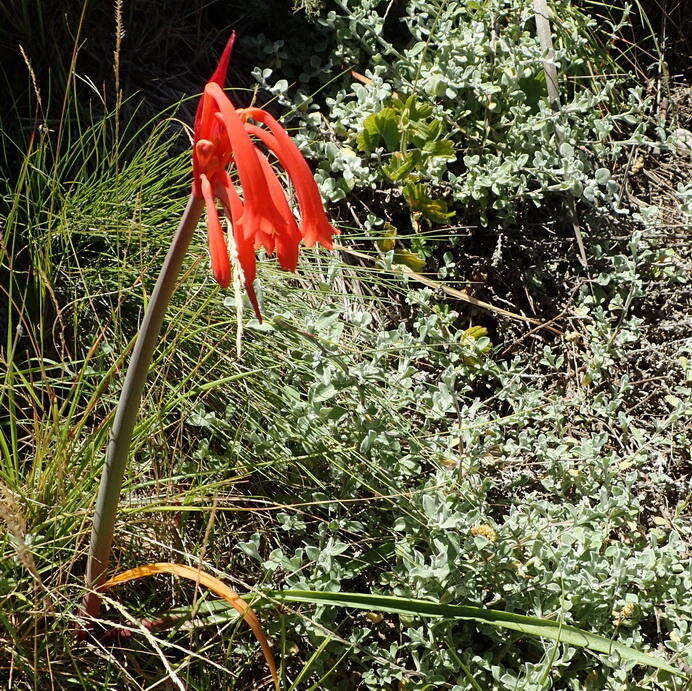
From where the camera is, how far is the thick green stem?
3.87 feet

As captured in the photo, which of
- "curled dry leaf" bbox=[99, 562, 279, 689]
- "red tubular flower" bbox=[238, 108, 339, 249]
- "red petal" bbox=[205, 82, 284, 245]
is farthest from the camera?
"curled dry leaf" bbox=[99, 562, 279, 689]

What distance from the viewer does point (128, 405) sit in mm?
1314

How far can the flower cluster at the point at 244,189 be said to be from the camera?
985mm

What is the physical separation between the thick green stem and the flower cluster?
0.25 ft

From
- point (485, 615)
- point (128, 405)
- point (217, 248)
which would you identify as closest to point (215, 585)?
point (128, 405)

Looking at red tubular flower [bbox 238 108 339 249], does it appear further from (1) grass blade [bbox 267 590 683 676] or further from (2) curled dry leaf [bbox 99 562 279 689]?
(1) grass blade [bbox 267 590 683 676]

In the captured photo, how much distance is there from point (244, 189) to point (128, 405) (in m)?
0.47

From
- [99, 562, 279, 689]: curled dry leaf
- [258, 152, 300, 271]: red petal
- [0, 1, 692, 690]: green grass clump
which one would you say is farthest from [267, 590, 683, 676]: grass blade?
[258, 152, 300, 271]: red petal

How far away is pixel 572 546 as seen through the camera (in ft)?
6.80

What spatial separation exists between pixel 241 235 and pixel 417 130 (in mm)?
1728

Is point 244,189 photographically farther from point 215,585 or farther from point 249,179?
point 215,585

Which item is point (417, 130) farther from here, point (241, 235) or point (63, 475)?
point (241, 235)

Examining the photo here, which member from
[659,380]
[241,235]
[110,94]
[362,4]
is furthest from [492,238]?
[241,235]

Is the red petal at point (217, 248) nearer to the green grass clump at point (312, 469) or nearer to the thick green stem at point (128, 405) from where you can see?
the thick green stem at point (128, 405)
